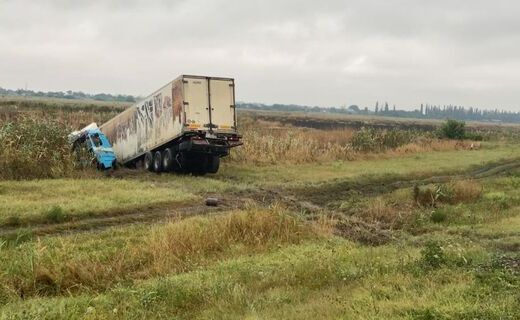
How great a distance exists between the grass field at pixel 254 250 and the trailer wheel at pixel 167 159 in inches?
67.2

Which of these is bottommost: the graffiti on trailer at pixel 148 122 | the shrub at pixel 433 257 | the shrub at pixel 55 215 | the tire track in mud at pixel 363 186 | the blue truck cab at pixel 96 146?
the tire track in mud at pixel 363 186

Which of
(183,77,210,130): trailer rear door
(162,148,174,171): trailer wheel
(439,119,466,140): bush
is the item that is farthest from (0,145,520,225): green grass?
(439,119,466,140): bush

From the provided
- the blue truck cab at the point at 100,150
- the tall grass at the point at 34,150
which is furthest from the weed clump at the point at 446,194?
the blue truck cab at the point at 100,150

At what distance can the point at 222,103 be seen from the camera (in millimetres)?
19938

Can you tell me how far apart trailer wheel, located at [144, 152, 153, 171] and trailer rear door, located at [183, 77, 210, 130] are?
10.1ft

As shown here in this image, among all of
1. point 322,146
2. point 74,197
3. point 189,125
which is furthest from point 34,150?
point 322,146

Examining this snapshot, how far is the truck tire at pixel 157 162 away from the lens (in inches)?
826

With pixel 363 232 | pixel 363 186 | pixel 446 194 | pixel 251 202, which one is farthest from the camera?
pixel 363 186

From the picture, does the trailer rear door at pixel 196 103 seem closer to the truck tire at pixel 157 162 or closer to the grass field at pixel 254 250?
the grass field at pixel 254 250

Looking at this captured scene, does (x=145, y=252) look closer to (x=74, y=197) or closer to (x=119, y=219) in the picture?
(x=119, y=219)

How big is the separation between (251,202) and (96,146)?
9.51m

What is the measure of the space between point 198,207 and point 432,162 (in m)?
16.8

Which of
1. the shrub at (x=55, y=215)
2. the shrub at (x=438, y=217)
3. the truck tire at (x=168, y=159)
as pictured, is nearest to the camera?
the shrub at (x=55, y=215)

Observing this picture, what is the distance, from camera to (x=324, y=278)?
7781 mm
